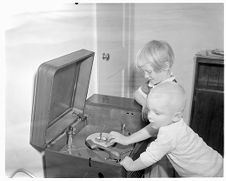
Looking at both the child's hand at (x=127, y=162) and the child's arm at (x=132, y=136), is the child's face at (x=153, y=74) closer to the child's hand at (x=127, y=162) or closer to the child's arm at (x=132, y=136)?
the child's arm at (x=132, y=136)

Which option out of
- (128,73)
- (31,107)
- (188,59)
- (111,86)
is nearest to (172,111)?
(31,107)

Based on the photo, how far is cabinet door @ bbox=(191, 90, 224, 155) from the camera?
1.72 meters

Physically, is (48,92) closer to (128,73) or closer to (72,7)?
(72,7)

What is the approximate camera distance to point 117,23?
4.23ft

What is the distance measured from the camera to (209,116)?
5.79 feet

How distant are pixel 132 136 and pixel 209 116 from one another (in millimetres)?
998

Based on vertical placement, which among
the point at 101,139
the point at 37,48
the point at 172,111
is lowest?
the point at 101,139

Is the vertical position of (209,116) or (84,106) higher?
(84,106)

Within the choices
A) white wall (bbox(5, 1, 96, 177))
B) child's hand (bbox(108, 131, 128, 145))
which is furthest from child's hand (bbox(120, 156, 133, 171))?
white wall (bbox(5, 1, 96, 177))

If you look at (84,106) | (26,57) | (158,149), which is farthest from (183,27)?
(26,57)

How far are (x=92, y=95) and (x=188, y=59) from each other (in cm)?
95

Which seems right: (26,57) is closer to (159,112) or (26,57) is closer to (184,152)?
(159,112)

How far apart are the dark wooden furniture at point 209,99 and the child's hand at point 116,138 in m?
0.94

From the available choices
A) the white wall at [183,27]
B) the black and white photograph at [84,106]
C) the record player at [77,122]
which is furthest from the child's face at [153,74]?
the white wall at [183,27]
